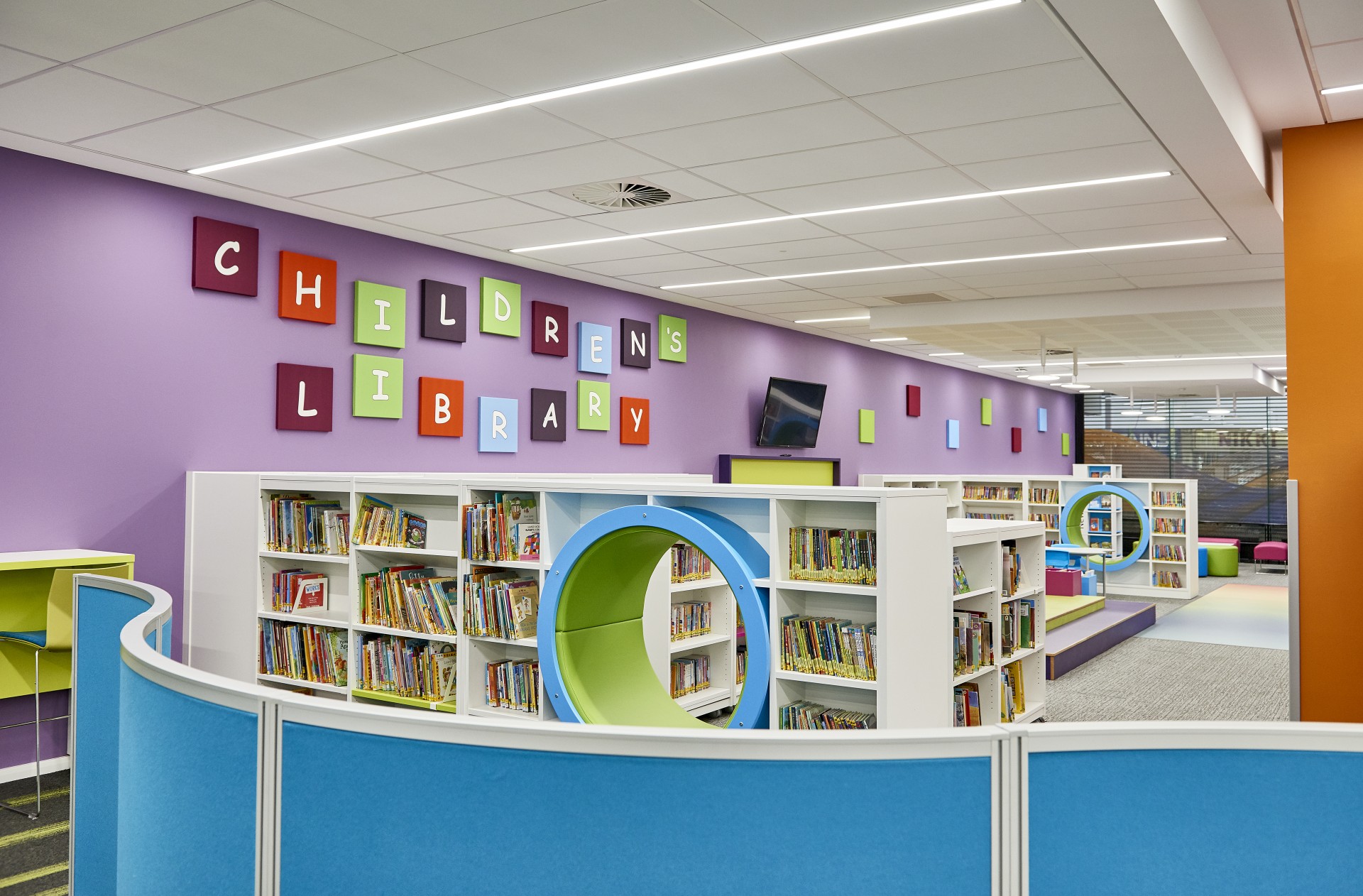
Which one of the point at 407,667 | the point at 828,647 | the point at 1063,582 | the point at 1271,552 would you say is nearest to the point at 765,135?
the point at 828,647

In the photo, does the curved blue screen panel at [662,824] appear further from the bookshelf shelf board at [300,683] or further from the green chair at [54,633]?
the bookshelf shelf board at [300,683]

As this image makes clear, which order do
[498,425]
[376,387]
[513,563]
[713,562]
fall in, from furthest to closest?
1. [498,425]
2. [376,387]
3. [513,563]
4. [713,562]

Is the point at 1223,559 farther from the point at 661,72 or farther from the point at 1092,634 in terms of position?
the point at 661,72

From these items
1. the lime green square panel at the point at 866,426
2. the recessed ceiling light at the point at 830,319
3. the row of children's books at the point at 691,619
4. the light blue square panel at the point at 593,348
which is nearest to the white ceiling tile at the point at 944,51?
the row of children's books at the point at 691,619

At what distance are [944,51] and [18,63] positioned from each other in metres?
3.39

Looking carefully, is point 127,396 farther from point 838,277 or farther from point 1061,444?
point 1061,444

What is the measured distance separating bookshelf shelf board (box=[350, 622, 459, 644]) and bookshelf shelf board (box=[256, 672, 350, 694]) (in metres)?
0.33

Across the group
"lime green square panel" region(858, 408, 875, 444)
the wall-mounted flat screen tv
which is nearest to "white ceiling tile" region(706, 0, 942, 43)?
the wall-mounted flat screen tv

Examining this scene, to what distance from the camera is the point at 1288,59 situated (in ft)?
12.8

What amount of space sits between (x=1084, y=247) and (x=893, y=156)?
2.64 meters

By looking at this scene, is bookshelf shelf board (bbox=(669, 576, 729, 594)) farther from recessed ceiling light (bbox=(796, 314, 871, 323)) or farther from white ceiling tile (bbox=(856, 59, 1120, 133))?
recessed ceiling light (bbox=(796, 314, 871, 323))

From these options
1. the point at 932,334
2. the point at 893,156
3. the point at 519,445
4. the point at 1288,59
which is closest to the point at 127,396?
the point at 519,445

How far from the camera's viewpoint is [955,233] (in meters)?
6.20

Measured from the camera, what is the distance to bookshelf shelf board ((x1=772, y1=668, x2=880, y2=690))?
3.71 meters
